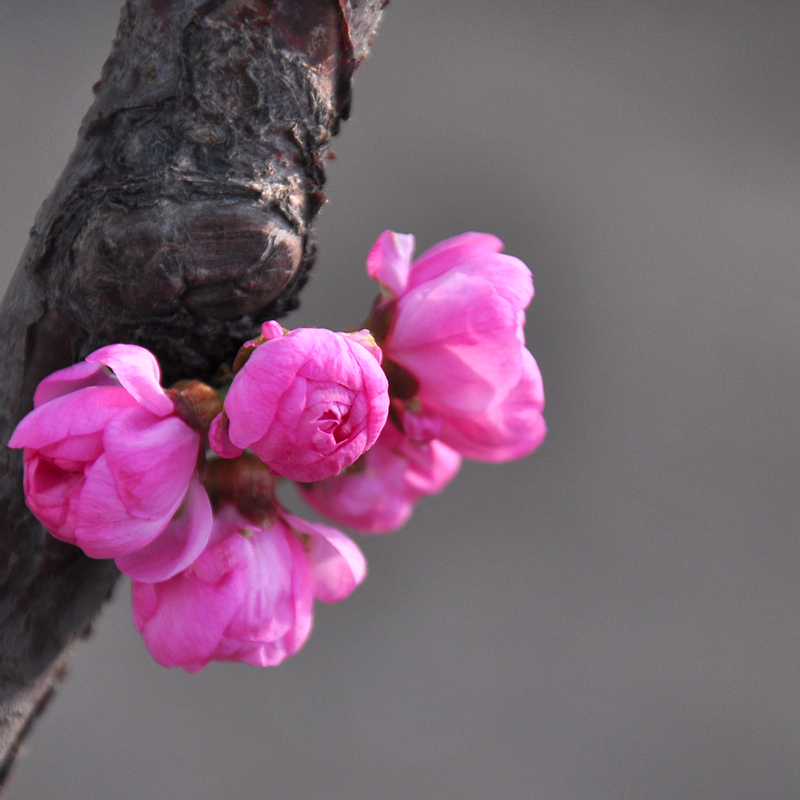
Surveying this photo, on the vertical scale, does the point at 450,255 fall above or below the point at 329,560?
above

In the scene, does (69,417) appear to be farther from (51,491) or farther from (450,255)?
(450,255)

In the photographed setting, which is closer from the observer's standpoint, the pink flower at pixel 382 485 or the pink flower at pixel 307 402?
the pink flower at pixel 307 402

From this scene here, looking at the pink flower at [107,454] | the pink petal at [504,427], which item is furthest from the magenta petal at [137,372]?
the pink petal at [504,427]

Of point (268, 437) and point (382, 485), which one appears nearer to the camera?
point (268, 437)

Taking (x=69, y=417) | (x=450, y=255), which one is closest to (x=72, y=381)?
(x=69, y=417)

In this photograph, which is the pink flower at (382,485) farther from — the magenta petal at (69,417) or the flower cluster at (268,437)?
the magenta petal at (69,417)

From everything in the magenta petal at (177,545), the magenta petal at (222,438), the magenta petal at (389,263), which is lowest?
the magenta petal at (177,545)
